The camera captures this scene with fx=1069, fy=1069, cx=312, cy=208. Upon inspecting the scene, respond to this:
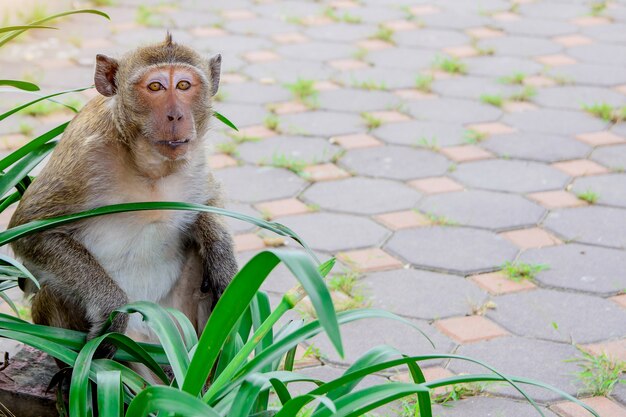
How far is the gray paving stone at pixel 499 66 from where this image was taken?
21.0 ft

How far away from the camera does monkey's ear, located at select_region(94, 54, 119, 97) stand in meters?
2.87

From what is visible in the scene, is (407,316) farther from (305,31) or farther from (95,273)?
(305,31)

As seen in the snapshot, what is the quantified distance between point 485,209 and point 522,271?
0.65 meters

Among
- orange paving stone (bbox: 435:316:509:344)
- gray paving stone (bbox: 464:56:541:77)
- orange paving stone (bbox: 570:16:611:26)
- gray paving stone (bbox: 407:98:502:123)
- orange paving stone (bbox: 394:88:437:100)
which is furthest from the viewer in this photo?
orange paving stone (bbox: 570:16:611:26)

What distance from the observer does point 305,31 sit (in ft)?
24.0

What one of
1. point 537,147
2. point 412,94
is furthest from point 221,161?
point 537,147

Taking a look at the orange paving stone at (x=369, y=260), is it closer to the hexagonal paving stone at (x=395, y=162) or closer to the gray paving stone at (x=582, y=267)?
the gray paving stone at (x=582, y=267)

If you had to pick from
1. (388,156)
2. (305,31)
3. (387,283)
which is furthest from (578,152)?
(305,31)

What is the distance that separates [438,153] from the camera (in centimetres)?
525

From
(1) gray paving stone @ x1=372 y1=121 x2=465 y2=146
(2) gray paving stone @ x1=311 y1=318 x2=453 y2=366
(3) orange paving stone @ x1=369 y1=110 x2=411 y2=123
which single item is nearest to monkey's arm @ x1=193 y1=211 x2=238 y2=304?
(2) gray paving stone @ x1=311 y1=318 x2=453 y2=366

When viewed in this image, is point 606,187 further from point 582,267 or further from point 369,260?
point 369,260

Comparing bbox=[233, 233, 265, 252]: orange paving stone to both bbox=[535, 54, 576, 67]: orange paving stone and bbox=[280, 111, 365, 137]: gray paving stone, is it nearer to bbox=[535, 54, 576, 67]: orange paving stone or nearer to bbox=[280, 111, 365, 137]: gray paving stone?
bbox=[280, 111, 365, 137]: gray paving stone

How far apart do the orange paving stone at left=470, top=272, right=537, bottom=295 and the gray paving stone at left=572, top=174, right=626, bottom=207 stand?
898mm

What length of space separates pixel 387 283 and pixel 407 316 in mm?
267
